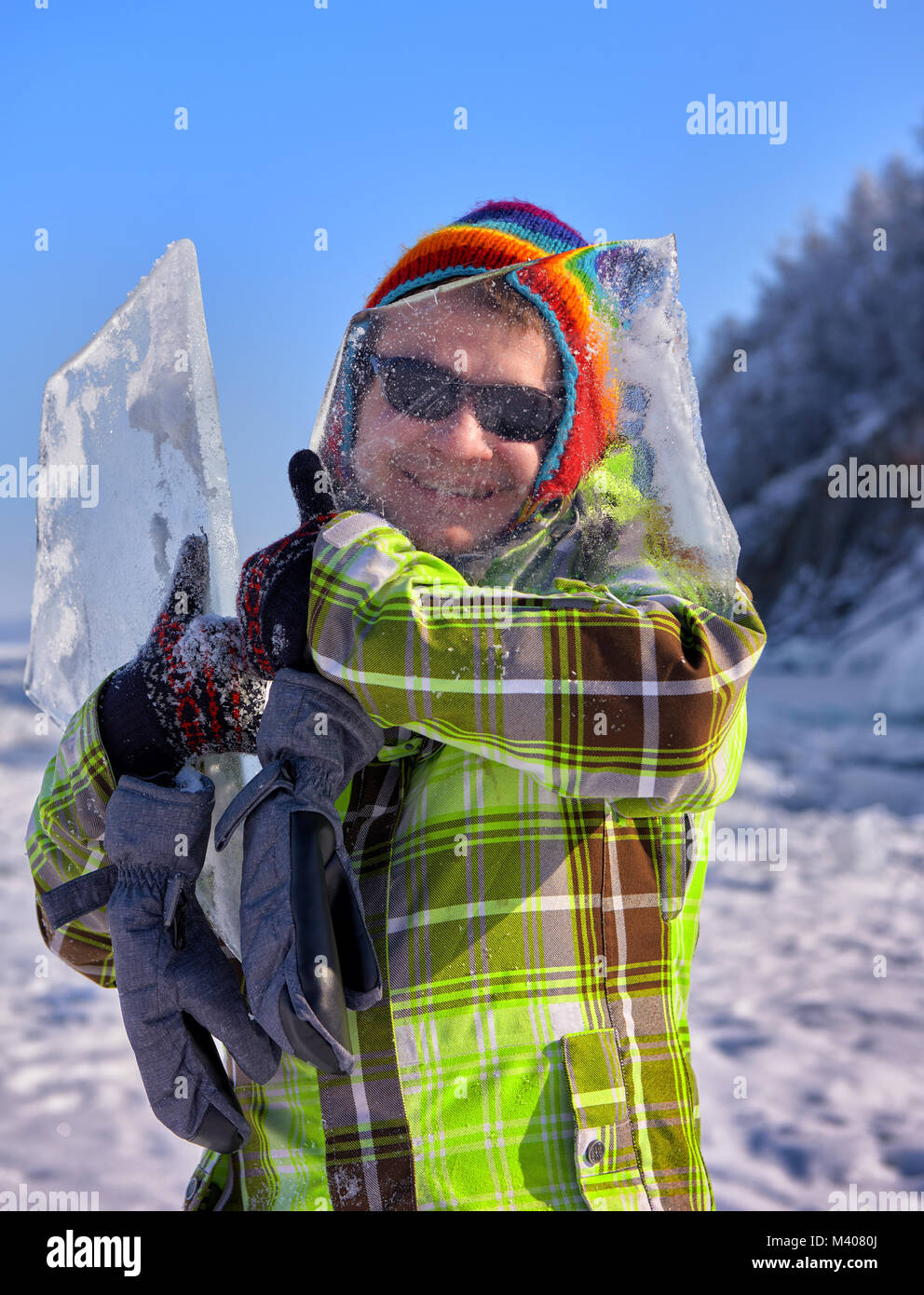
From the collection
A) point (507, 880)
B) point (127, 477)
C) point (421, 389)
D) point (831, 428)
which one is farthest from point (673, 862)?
point (831, 428)

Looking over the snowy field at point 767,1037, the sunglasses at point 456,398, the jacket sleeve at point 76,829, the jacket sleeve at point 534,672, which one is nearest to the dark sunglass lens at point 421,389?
the sunglasses at point 456,398

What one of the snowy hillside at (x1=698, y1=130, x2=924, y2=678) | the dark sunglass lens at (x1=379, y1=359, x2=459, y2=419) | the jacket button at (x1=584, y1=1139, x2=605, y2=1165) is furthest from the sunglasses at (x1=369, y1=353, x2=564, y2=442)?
the snowy hillside at (x1=698, y1=130, x2=924, y2=678)

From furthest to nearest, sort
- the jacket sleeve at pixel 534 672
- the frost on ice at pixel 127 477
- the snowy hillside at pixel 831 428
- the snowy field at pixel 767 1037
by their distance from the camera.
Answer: the snowy hillside at pixel 831 428
the snowy field at pixel 767 1037
the frost on ice at pixel 127 477
the jacket sleeve at pixel 534 672

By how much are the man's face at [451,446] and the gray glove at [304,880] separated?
0.28 m

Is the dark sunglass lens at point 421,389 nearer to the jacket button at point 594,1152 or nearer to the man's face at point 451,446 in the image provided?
the man's face at point 451,446

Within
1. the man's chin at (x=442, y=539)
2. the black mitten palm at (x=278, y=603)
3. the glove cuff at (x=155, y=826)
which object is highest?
the man's chin at (x=442, y=539)

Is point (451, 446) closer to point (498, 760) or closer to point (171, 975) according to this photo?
point (498, 760)

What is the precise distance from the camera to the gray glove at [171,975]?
91 centimetres

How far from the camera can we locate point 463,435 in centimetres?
103

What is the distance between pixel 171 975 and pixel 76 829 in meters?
0.21

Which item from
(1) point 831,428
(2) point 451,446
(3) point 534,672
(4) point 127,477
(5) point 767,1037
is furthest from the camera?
(1) point 831,428

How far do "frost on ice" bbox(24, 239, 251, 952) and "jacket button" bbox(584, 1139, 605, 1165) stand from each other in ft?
2.50

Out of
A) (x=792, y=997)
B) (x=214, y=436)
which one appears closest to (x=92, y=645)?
(x=214, y=436)

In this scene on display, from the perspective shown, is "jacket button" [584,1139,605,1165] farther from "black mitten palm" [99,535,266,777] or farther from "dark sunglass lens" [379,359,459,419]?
"dark sunglass lens" [379,359,459,419]
